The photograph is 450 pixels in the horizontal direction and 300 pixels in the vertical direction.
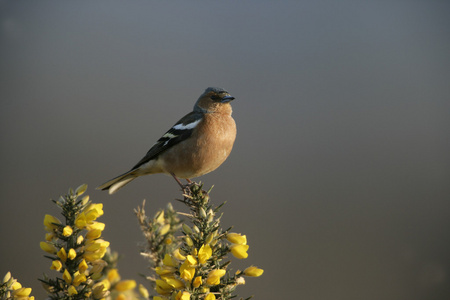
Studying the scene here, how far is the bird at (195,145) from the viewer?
427 centimetres

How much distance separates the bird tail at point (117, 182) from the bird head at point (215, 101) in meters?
1.17

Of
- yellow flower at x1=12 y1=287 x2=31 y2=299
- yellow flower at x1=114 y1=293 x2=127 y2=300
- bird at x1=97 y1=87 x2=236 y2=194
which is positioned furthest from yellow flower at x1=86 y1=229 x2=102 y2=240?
bird at x1=97 y1=87 x2=236 y2=194

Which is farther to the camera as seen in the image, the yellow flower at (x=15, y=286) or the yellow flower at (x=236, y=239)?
the yellow flower at (x=236, y=239)

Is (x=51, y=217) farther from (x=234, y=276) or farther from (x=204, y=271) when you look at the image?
(x=234, y=276)

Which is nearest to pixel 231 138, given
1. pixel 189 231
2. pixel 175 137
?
pixel 175 137

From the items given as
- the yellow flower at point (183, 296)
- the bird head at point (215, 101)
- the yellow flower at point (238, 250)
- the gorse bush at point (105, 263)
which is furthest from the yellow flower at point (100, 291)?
the bird head at point (215, 101)

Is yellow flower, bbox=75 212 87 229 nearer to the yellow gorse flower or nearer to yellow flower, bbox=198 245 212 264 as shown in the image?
the yellow gorse flower

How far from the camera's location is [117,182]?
15.0 ft

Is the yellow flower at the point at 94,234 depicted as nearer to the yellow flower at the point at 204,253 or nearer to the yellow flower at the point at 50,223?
the yellow flower at the point at 50,223

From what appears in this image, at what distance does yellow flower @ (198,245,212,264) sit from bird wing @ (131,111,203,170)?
2.85 meters

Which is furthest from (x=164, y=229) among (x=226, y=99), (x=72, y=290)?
(x=226, y=99)

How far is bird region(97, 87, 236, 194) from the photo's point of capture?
427 cm

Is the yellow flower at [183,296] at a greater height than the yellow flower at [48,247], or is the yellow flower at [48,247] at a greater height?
the yellow flower at [48,247]

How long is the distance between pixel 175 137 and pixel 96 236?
288 centimetres
